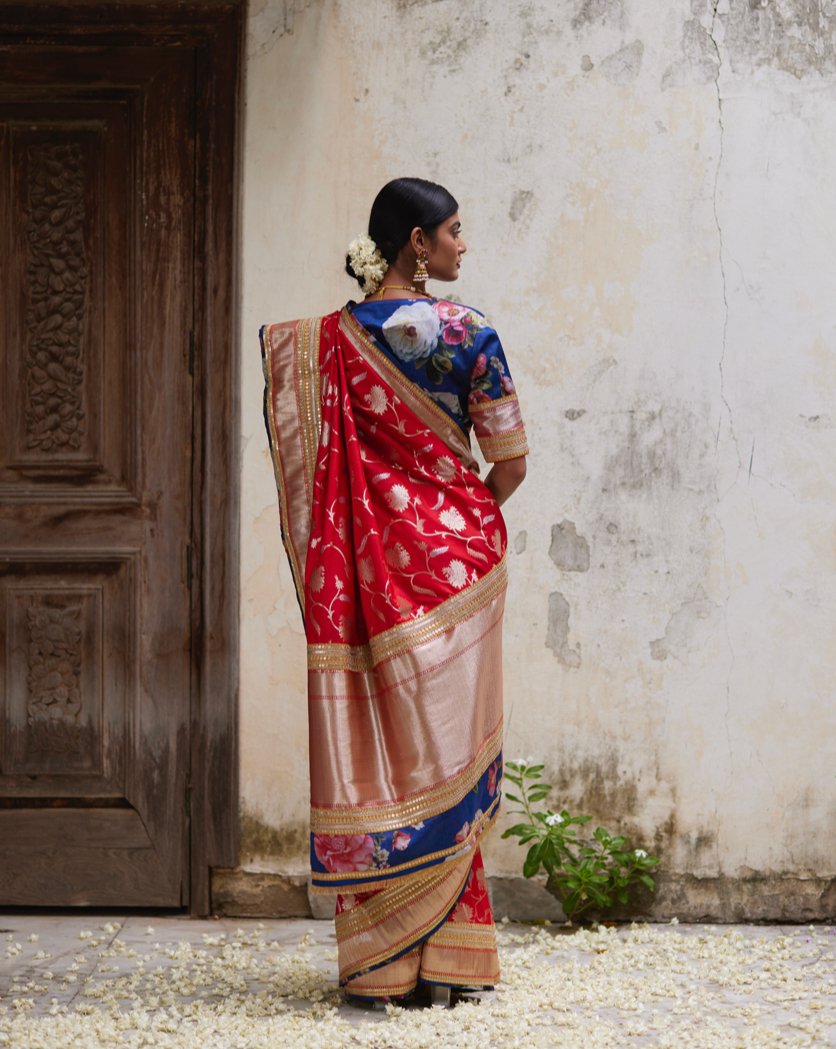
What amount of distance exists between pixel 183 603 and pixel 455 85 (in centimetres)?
163

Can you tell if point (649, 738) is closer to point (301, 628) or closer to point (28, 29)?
point (301, 628)

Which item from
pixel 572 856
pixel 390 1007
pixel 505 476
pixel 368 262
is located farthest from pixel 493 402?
pixel 572 856

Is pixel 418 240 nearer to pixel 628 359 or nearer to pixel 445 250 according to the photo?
pixel 445 250

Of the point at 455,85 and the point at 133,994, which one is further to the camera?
the point at 455,85

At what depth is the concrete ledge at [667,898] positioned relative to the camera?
137 inches

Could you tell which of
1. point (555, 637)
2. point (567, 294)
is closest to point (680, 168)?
point (567, 294)

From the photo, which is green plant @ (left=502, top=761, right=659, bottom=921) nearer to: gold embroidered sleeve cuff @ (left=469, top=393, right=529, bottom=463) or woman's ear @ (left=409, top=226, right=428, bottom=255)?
gold embroidered sleeve cuff @ (left=469, top=393, right=529, bottom=463)

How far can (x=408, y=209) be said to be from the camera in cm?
263

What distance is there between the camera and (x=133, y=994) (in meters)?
2.76

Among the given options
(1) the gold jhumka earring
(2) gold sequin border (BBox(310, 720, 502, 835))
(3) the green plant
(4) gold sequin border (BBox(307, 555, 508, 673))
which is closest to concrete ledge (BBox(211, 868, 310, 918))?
(3) the green plant

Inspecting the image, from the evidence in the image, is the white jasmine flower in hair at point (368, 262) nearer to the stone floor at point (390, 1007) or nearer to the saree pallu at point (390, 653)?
the saree pallu at point (390, 653)

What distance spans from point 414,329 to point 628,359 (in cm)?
106

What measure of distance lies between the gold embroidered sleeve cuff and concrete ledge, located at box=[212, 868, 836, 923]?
1.40m

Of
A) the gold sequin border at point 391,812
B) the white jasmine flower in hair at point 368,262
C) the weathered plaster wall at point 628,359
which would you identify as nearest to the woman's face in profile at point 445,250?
the white jasmine flower in hair at point 368,262
